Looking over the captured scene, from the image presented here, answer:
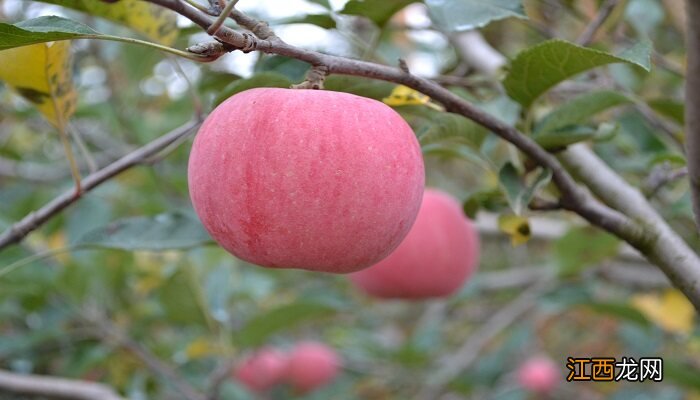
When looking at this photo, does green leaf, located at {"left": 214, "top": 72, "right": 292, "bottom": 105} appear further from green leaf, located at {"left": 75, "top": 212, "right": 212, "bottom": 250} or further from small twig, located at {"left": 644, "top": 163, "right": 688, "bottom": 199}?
small twig, located at {"left": 644, "top": 163, "right": 688, "bottom": 199}

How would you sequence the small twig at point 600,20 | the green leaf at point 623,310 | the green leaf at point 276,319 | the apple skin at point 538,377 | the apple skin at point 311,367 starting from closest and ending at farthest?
the small twig at point 600,20 < the green leaf at point 276,319 < the green leaf at point 623,310 < the apple skin at point 311,367 < the apple skin at point 538,377

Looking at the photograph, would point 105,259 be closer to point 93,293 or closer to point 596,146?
point 93,293

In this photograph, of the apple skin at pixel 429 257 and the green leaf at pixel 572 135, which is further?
the apple skin at pixel 429 257

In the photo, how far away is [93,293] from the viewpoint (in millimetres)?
1493

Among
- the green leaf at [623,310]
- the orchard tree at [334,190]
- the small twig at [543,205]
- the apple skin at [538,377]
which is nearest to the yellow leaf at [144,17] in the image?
the orchard tree at [334,190]

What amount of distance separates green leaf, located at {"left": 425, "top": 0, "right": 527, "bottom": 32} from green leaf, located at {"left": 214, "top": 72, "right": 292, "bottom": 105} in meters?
0.19

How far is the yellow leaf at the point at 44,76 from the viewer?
71 centimetres

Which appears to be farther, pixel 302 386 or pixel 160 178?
pixel 302 386

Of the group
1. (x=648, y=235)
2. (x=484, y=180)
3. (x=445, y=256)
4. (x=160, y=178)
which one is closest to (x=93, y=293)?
(x=160, y=178)

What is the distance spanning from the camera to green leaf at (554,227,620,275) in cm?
143

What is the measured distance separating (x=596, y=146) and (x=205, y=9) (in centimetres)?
79

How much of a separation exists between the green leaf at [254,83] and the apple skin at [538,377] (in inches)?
72.1

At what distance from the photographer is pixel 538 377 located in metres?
2.30

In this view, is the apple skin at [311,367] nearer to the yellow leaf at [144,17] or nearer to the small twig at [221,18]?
the yellow leaf at [144,17]
